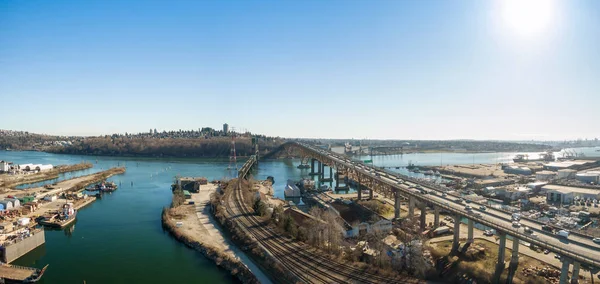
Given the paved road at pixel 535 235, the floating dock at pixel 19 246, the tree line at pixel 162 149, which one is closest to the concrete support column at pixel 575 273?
the paved road at pixel 535 235

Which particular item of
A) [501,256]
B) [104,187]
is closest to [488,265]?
[501,256]

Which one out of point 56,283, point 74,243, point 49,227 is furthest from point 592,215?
point 49,227

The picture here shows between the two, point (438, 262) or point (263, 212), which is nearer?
point (438, 262)

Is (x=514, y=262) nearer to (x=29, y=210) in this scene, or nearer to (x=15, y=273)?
(x=15, y=273)

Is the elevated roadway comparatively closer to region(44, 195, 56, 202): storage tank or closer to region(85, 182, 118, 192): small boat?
region(85, 182, 118, 192): small boat

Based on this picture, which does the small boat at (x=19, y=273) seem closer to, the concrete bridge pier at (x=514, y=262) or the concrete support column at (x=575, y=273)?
the concrete bridge pier at (x=514, y=262)

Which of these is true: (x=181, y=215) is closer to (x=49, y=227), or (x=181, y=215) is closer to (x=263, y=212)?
(x=263, y=212)

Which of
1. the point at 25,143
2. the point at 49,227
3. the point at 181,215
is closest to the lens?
the point at 49,227
